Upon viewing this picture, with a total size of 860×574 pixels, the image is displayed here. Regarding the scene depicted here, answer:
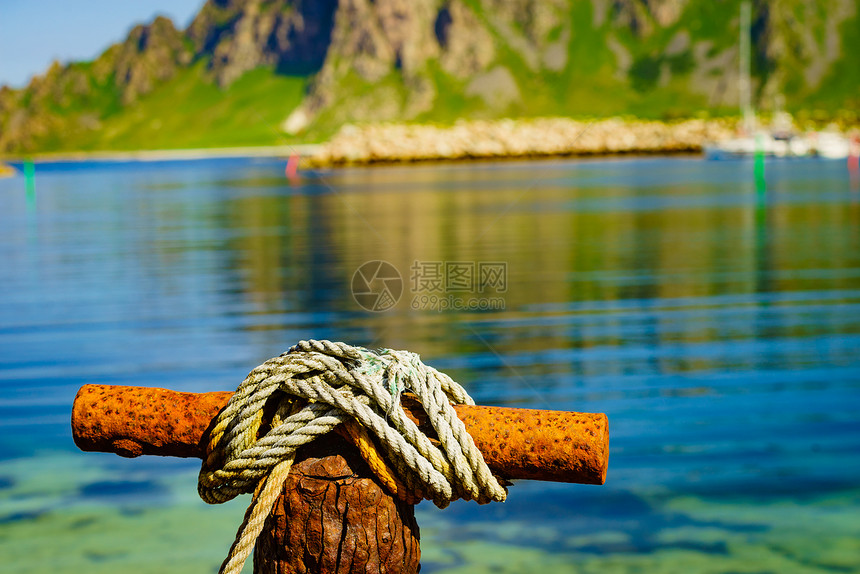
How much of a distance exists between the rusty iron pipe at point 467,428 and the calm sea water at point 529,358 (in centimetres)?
206

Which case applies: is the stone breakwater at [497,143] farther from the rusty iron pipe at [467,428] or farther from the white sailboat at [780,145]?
the rusty iron pipe at [467,428]

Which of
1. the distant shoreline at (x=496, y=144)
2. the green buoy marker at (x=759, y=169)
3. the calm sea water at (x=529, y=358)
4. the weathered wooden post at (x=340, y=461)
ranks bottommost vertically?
the calm sea water at (x=529, y=358)

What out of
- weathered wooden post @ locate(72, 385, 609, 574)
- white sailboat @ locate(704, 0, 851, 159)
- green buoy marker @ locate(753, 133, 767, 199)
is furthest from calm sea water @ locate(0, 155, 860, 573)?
white sailboat @ locate(704, 0, 851, 159)

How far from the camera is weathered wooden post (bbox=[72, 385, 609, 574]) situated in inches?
130

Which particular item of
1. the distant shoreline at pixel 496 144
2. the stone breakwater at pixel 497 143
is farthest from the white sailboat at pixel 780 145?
the stone breakwater at pixel 497 143

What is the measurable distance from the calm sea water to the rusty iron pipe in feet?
6.76

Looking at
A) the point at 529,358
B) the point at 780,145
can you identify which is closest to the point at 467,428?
the point at 529,358

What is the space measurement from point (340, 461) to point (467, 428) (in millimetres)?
496

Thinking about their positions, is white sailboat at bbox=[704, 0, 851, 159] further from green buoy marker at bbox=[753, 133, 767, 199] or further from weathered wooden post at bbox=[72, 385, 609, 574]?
weathered wooden post at bbox=[72, 385, 609, 574]

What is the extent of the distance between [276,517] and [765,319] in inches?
412

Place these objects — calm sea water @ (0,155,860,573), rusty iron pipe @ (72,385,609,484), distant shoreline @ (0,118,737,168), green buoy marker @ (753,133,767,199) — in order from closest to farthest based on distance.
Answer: rusty iron pipe @ (72,385,609,484)
calm sea water @ (0,155,860,573)
green buoy marker @ (753,133,767,199)
distant shoreline @ (0,118,737,168)

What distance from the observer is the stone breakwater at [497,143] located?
313 feet

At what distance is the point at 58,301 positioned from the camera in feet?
51.0

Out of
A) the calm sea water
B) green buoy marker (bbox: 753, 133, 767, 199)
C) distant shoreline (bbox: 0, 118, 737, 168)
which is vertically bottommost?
the calm sea water
